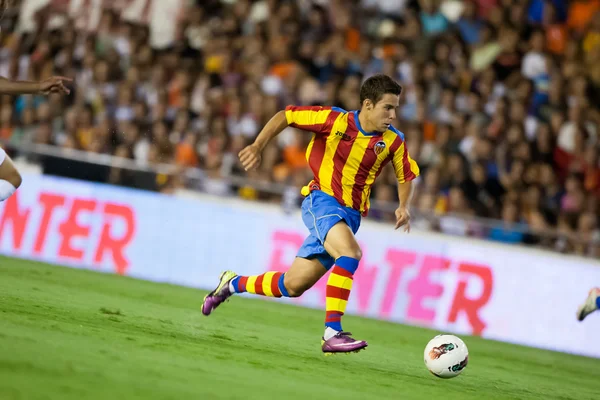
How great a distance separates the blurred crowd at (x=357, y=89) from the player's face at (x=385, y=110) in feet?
17.6

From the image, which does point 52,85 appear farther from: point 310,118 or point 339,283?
point 339,283

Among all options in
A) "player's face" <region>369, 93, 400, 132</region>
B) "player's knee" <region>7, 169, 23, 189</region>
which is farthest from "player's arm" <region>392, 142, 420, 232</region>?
"player's knee" <region>7, 169, 23, 189</region>

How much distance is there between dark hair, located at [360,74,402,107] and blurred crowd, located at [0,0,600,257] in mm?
5396

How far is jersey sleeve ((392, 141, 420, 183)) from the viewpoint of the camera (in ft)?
27.6

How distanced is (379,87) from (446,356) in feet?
7.21

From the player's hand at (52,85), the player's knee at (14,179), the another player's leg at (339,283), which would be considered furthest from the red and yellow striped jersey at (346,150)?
the player's knee at (14,179)

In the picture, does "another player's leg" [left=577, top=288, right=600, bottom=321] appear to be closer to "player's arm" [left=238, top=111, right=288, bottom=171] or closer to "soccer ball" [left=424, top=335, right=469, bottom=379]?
"soccer ball" [left=424, top=335, right=469, bottom=379]

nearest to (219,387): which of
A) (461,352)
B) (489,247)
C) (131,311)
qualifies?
(461,352)

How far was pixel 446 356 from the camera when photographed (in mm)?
7648

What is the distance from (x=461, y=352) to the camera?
768 centimetres

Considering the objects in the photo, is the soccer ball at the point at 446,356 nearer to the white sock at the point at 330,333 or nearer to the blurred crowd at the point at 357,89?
the white sock at the point at 330,333

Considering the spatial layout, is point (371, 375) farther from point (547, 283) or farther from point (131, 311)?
point (547, 283)

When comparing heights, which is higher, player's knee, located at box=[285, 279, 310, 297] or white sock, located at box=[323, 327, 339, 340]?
player's knee, located at box=[285, 279, 310, 297]

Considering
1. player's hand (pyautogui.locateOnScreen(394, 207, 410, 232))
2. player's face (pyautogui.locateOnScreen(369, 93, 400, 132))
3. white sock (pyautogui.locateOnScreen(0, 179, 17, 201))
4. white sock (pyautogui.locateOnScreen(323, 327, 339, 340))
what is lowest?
white sock (pyautogui.locateOnScreen(323, 327, 339, 340))
